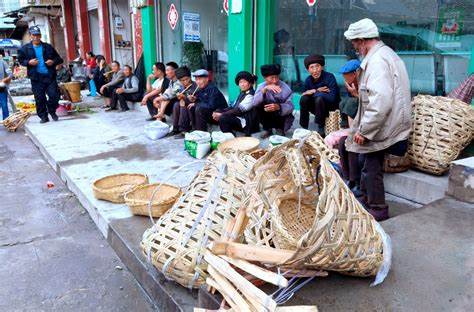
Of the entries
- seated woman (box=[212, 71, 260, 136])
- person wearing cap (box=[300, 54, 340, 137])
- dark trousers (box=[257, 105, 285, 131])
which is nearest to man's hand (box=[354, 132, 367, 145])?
person wearing cap (box=[300, 54, 340, 137])

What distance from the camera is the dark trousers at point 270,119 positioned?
17.7ft

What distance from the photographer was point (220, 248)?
1.89 metres

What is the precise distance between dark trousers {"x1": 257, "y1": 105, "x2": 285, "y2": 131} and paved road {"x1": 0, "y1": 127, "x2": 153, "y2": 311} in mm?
2634

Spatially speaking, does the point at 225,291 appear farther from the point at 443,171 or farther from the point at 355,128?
the point at 443,171

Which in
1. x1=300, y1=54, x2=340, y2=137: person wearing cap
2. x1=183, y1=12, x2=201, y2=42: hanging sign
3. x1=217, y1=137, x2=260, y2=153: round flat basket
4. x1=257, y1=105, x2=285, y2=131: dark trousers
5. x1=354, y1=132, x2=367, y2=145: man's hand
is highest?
x1=183, y1=12, x2=201, y2=42: hanging sign

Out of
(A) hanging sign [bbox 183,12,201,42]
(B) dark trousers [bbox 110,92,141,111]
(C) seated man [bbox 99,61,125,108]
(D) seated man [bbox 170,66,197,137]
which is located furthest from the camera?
(C) seated man [bbox 99,61,125,108]

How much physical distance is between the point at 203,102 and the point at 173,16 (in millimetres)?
3842

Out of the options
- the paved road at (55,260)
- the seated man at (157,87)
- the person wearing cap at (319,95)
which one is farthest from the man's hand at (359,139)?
the seated man at (157,87)

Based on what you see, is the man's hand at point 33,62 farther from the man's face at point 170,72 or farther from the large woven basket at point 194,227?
the large woven basket at point 194,227

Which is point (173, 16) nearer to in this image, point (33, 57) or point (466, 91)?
point (33, 57)

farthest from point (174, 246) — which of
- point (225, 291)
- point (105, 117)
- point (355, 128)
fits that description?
point (105, 117)

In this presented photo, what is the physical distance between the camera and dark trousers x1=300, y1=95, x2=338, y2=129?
189 inches

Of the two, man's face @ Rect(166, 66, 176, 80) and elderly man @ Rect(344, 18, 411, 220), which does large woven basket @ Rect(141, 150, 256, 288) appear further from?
man's face @ Rect(166, 66, 176, 80)

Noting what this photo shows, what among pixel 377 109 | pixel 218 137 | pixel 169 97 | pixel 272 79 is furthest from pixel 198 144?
pixel 377 109
